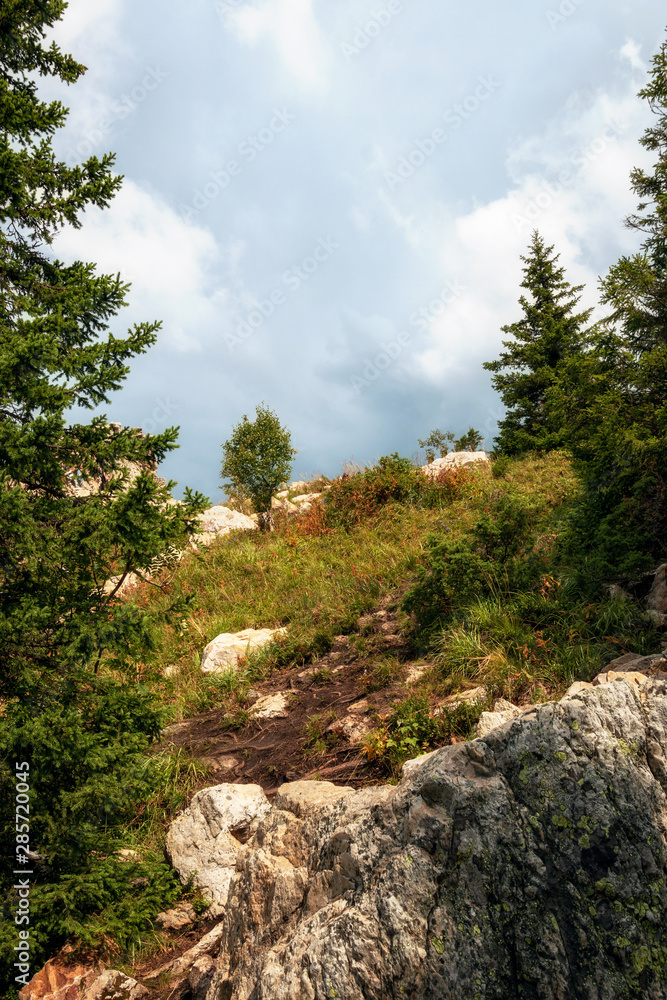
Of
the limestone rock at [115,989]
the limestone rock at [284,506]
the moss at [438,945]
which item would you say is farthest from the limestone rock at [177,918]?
the limestone rock at [284,506]

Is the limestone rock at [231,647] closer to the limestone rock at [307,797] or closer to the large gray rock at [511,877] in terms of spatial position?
the limestone rock at [307,797]

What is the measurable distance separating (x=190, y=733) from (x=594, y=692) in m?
6.43

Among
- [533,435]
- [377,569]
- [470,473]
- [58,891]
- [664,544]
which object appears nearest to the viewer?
[58,891]

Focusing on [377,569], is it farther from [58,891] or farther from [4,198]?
[4,198]

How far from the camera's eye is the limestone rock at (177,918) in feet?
14.6

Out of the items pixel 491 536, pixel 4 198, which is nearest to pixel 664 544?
pixel 491 536

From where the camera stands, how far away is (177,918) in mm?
4520

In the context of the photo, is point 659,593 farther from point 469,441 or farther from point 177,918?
point 469,441

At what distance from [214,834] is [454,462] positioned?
1357cm

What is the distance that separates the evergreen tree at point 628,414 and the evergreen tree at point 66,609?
17.2ft

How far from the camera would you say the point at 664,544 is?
654cm

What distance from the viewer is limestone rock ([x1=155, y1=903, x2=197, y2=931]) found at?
4.46 metres

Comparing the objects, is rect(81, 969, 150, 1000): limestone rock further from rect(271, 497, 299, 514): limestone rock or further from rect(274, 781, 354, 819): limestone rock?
rect(271, 497, 299, 514): limestone rock

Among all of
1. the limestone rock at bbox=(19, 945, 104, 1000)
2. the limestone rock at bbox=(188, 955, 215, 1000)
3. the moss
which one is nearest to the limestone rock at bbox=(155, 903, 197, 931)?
the limestone rock at bbox=(19, 945, 104, 1000)
